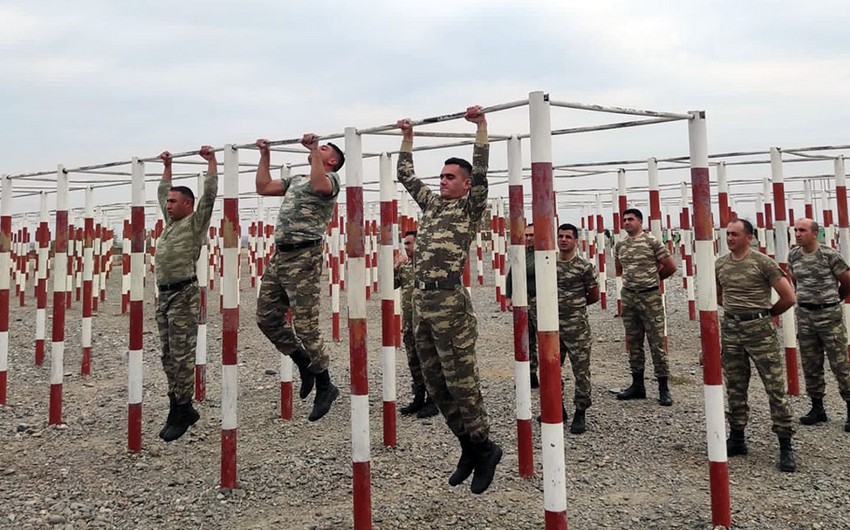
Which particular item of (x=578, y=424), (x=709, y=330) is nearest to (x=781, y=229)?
(x=578, y=424)

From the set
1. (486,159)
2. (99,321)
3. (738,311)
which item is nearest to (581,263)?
(738,311)

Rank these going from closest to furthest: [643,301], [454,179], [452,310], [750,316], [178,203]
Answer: [452,310]
[454,179]
[750,316]
[178,203]
[643,301]

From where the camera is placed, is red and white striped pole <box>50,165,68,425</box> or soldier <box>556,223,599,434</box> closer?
soldier <box>556,223,599,434</box>

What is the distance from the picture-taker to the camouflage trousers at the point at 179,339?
5.41 m

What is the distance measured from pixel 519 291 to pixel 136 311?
3479 millimetres

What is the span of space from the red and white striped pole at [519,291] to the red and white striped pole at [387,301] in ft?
3.53

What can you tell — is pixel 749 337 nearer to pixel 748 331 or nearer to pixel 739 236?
pixel 748 331

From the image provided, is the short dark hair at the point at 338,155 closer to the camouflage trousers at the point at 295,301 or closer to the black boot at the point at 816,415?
the camouflage trousers at the point at 295,301

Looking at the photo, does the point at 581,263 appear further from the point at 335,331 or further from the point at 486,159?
the point at 335,331

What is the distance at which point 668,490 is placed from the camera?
15.5 feet

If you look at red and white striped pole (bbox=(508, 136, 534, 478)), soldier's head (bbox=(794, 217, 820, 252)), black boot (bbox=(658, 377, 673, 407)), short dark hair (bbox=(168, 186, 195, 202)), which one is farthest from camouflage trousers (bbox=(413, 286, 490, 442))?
soldier's head (bbox=(794, 217, 820, 252))

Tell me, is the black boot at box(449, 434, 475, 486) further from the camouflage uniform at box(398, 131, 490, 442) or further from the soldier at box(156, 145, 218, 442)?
the soldier at box(156, 145, 218, 442)

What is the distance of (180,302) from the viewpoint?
5.46 metres

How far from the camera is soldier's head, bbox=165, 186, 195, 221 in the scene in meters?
5.72
